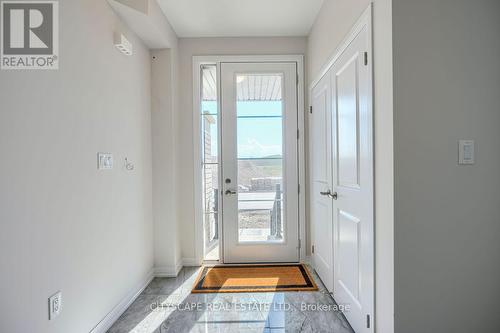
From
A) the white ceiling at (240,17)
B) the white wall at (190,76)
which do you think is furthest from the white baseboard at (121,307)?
the white ceiling at (240,17)

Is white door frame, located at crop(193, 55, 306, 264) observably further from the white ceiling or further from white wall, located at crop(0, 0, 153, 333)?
white wall, located at crop(0, 0, 153, 333)

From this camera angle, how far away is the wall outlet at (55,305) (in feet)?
4.50

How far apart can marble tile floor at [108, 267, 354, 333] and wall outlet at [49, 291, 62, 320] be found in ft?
2.03

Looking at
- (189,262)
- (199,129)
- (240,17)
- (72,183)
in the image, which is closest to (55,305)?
(72,183)

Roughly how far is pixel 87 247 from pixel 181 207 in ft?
4.54

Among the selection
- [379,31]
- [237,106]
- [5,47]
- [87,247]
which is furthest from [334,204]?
[5,47]

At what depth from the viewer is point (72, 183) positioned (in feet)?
5.10

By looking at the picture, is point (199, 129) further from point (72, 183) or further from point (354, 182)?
point (354, 182)

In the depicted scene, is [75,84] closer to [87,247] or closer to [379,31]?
[87,247]

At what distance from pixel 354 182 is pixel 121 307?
200cm

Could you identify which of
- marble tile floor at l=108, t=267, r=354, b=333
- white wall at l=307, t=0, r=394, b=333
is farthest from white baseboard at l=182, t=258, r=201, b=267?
white wall at l=307, t=0, r=394, b=333

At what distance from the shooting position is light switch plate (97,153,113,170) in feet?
6.01

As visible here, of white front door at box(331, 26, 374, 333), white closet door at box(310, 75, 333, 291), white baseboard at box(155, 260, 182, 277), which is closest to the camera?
white front door at box(331, 26, 374, 333)

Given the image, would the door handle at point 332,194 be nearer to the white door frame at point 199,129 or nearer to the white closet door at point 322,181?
the white closet door at point 322,181
